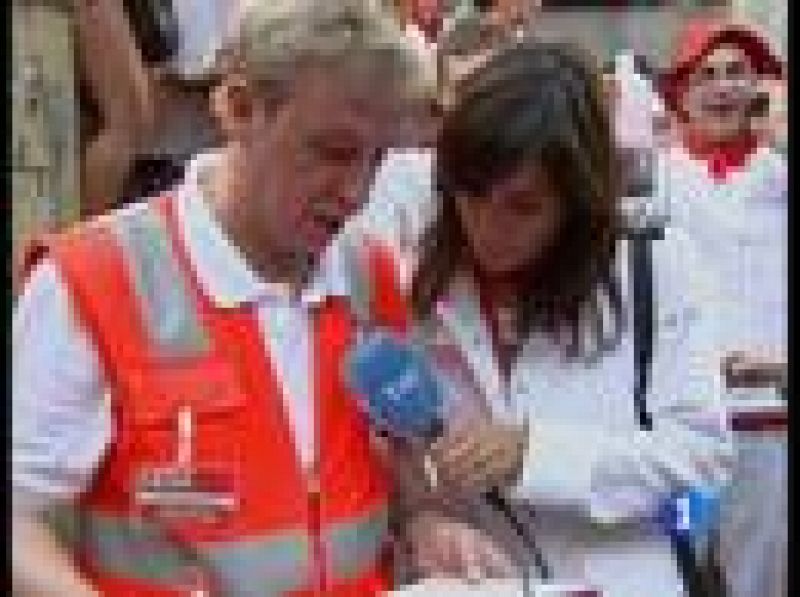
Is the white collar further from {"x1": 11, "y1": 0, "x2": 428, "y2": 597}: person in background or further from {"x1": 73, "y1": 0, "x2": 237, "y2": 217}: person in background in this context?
{"x1": 73, "y1": 0, "x2": 237, "y2": 217}: person in background

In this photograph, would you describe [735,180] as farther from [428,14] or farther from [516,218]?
[516,218]

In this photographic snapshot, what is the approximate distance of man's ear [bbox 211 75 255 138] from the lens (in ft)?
7.83

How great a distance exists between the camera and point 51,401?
2.22 metres

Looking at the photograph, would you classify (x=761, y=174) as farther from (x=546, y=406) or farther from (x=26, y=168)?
(x=546, y=406)

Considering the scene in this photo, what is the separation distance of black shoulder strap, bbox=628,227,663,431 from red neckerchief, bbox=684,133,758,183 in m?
1.73

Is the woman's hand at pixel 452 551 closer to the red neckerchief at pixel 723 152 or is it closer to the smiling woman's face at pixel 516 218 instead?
the smiling woman's face at pixel 516 218

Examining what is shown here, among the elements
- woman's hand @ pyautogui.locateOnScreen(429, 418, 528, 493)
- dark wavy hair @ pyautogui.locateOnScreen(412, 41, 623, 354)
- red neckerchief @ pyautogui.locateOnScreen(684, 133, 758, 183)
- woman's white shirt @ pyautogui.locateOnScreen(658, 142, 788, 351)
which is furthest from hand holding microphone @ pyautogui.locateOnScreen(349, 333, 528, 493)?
red neckerchief @ pyautogui.locateOnScreen(684, 133, 758, 183)

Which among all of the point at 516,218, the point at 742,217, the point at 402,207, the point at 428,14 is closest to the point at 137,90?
the point at 428,14

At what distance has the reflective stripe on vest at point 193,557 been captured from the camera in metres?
2.30

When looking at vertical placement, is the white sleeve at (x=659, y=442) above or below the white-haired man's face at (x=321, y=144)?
below

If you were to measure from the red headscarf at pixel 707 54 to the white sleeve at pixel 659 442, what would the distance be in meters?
1.81

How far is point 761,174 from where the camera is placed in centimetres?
422

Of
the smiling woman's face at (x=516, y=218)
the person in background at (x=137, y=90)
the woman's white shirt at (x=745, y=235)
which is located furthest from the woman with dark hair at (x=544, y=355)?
the woman's white shirt at (x=745, y=235)

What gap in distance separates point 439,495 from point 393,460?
0.22ft
